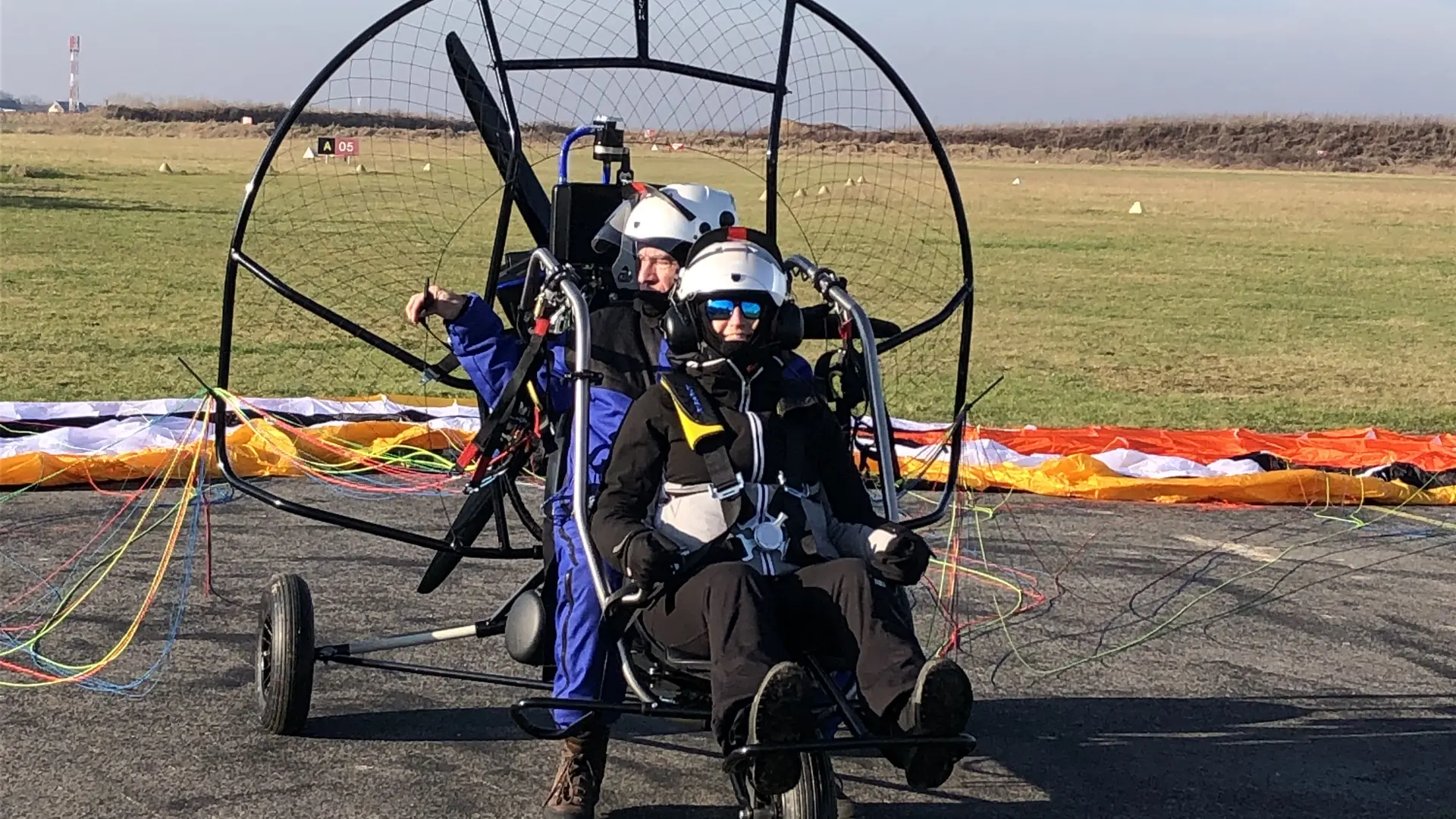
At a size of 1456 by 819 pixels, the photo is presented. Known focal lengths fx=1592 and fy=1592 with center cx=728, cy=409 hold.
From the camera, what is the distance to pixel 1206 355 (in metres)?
13.9

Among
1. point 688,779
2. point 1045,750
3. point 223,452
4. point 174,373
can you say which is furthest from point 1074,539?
point 174,373

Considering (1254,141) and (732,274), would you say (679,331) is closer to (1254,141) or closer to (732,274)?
(732,274)

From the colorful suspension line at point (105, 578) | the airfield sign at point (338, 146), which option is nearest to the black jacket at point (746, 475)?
the airfield sign at point (338, 146)

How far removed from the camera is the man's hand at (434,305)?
4.25 meters

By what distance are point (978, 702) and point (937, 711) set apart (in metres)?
1.91

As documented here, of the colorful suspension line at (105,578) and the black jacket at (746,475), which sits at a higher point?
the black jacket at (746,475)

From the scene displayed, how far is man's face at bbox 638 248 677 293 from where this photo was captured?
454 cm

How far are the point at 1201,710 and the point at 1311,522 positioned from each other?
9.88ft

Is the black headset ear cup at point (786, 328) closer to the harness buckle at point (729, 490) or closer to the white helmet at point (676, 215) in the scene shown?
the harness buckle at point (729, 490)

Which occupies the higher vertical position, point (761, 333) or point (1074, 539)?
point (761, 333)

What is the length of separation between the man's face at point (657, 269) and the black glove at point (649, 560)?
1119 mm

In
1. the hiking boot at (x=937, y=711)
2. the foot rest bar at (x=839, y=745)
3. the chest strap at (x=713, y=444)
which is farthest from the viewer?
the chest strap at (x=713, y=444)

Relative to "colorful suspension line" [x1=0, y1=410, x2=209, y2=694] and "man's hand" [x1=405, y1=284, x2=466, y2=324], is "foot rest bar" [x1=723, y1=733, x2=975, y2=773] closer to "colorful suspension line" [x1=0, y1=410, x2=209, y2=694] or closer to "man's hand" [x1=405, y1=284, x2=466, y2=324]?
"man's hand" [x1=405, y1=284, x2=466, y2=324]

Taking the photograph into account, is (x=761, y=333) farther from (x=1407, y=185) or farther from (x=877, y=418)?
(x=1407, y=185)
